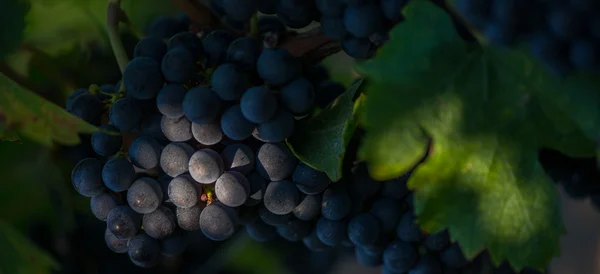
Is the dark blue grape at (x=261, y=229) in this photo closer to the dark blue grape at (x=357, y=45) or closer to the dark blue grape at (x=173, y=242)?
the dark blue grape at (x=173, y=242)

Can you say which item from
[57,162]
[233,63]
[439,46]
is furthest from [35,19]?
[439,46]

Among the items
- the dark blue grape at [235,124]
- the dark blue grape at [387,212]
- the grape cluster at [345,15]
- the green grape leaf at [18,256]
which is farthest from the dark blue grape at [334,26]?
the green grape leaf at [18,256]

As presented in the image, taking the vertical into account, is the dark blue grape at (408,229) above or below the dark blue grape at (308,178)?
below

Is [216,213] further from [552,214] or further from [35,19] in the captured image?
[35,19]

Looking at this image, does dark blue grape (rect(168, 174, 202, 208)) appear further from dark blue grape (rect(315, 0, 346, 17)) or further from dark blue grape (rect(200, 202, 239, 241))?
dark blue grape (rect(315, 0, 346, 17))

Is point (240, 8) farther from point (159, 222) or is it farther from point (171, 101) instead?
point (159, 222)

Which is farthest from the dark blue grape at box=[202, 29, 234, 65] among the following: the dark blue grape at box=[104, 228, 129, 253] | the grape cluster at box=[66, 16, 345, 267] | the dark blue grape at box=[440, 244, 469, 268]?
the dark blue grape at box=[440, 244, 469, 268]
